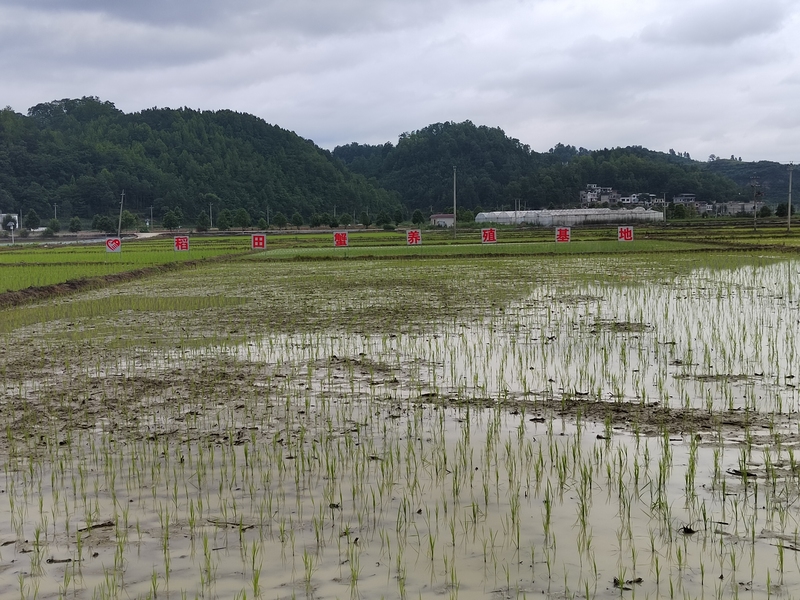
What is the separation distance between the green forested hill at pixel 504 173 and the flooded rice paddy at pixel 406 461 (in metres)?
96.0

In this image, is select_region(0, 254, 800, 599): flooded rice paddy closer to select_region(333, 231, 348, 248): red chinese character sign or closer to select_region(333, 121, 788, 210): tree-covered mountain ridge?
select_region(333, 231, 348, 248): red chinese character sign

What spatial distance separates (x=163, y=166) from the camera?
92562mm

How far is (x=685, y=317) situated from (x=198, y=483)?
8.04 meters

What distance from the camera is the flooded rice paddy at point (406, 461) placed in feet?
10.3

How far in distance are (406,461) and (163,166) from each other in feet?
310

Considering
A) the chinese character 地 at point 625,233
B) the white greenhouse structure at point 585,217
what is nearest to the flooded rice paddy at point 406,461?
the chinese character 地 at point 625,233

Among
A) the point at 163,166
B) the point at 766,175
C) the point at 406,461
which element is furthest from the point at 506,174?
the point at 406,461

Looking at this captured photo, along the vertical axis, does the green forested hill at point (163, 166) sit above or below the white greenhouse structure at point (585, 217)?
above

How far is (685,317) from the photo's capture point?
1039 centimetres

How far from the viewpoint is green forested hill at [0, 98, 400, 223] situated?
81875mm

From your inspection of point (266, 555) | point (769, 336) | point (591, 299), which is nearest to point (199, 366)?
point (266, 555)

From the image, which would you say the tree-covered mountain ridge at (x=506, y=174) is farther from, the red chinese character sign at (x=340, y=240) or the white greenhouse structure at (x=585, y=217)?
the red chinese character sign at (x=340, y=240)

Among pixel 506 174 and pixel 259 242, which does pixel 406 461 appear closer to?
pixel 259 242

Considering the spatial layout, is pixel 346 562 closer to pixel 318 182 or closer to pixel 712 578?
pixel 712 578
